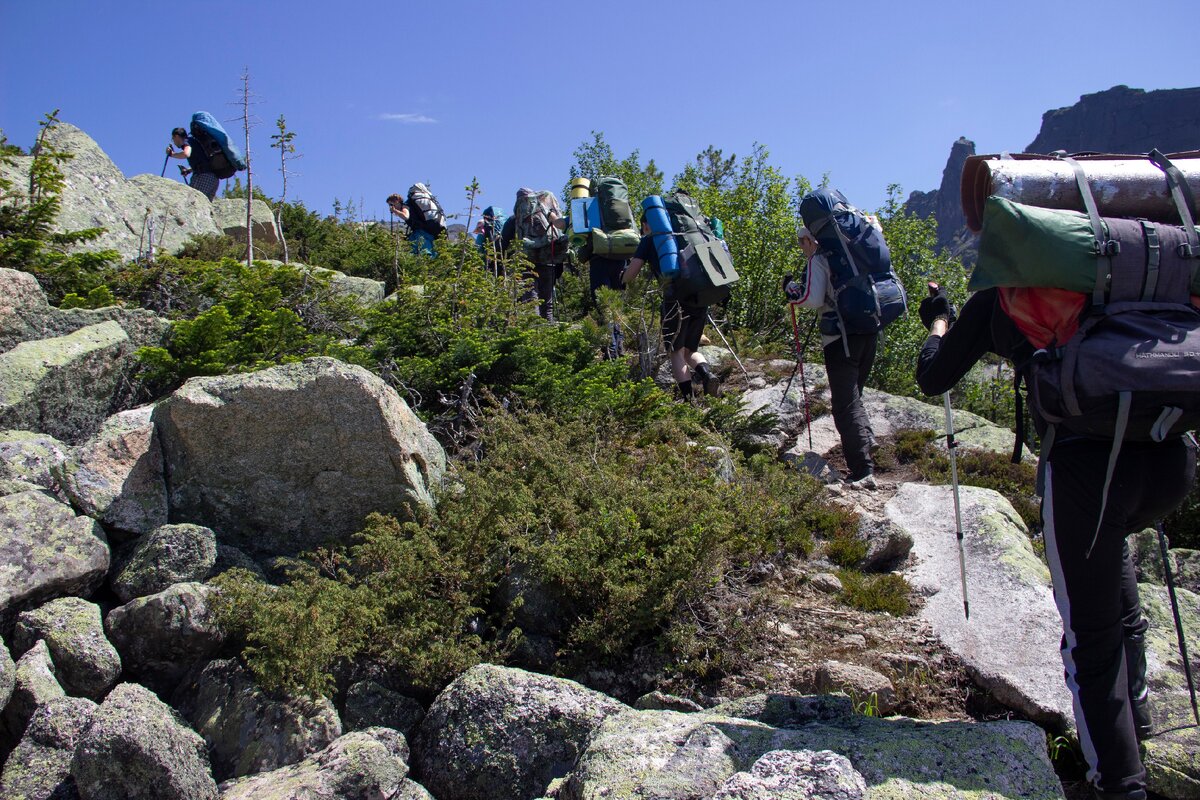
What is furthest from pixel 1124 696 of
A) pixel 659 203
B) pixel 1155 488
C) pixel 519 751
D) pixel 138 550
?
pixel 659 203

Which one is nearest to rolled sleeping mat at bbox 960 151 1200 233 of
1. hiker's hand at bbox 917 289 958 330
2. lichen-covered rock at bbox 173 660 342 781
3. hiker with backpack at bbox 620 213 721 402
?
hiker's hand at bbox 917 289 958 330

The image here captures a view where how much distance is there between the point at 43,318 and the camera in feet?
19.5

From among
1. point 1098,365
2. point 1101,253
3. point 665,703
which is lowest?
point 665,703

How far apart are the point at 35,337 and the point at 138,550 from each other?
222 cm

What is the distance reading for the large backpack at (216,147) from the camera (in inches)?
545

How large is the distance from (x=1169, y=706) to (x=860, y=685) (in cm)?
144

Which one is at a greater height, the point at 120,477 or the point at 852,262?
the point at 852,262

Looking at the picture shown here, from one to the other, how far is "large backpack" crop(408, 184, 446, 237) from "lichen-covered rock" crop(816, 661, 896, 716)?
9918 millimetres

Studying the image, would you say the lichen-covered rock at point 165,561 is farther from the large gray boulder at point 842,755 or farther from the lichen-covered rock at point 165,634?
the large gray boulder at point 842,755

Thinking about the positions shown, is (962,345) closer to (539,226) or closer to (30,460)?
(30,460)

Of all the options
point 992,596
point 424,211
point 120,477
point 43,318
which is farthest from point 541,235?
point 992,596

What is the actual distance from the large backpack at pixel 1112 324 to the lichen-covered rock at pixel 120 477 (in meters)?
4.54

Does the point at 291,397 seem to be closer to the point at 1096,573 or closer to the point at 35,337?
the point at 35,337

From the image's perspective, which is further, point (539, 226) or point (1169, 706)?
point (539, 226)
